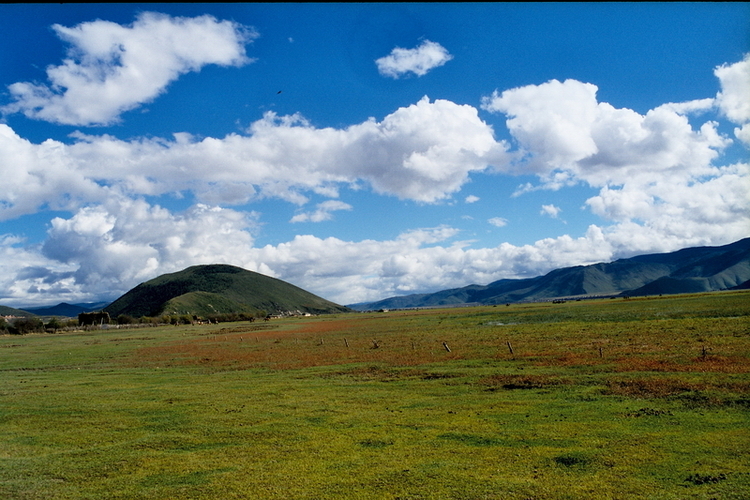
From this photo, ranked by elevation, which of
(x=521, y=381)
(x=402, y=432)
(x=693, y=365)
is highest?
(x=402, y=432)

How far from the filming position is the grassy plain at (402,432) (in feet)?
42.1

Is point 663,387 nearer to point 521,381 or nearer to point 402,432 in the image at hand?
point 521,381

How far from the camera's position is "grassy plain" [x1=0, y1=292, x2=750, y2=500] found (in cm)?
1282

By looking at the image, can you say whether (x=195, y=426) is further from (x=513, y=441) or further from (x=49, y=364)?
(x=49, y=364)

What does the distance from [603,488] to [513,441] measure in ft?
14.8

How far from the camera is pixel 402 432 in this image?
18.1 meters

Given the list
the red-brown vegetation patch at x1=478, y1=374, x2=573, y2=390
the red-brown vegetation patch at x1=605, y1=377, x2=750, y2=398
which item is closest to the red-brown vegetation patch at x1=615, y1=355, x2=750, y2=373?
the red-brown vegetation patch at x1=605, y1=377, x2=750, y2=398

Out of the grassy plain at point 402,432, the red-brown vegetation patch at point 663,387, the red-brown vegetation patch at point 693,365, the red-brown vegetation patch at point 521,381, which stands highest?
the grassy plain at point 402,432

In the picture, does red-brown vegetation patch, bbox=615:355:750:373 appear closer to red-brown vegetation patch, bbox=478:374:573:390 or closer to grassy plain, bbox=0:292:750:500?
grassy plain, bbox=0:292:750:500

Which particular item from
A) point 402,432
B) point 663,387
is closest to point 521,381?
point 663,387

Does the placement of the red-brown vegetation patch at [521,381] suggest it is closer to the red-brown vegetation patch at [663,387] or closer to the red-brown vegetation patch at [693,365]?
the red-brown vegetation patch at [663,387]

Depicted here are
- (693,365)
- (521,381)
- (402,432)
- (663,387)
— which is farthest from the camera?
(693,365)

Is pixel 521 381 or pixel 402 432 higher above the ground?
pixel 402 432

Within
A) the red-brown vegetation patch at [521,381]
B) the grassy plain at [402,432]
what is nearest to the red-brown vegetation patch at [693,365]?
the grassy plain at [402,432]
